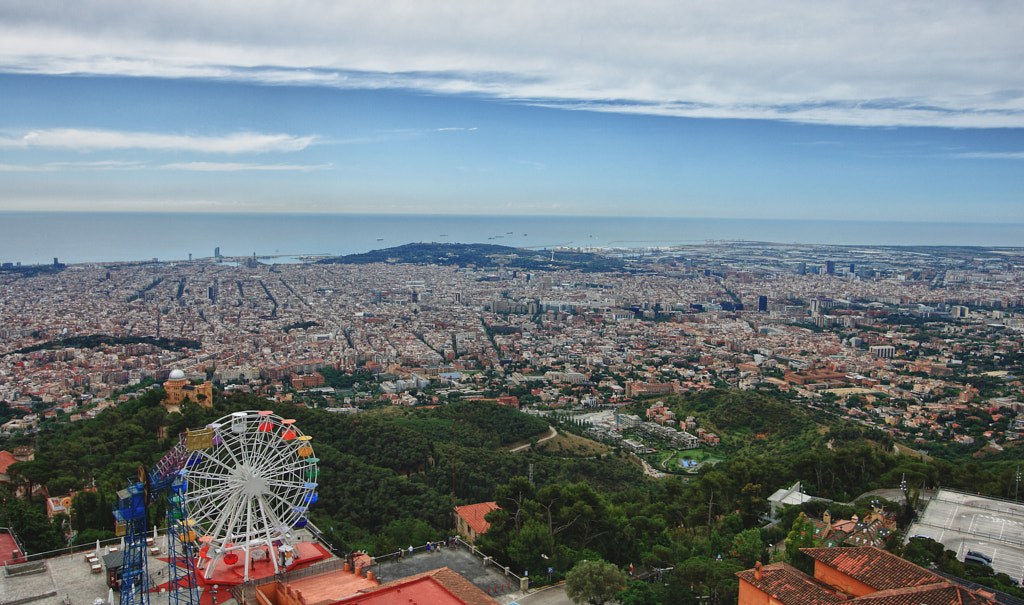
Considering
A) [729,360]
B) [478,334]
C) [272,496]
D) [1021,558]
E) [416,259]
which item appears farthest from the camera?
[416,259]

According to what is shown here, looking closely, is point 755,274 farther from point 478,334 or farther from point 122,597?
point 122,597

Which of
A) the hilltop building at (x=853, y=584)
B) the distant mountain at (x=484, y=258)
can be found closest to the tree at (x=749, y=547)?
the hilltop building at (x=853, y=584)

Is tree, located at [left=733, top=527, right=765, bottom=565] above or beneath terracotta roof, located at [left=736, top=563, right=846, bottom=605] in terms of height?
beneath

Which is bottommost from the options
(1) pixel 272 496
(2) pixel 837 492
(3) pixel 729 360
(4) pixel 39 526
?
(3) pixel 729 360

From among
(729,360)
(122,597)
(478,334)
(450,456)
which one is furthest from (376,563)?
(478,334)

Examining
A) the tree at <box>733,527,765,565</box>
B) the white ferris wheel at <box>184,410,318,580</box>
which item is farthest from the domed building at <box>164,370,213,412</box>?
the tree at <box>733,527,765,565</box>

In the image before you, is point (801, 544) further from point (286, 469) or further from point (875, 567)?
point (286, 469)

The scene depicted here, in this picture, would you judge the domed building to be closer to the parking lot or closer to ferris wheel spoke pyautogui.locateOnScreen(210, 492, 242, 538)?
ferris wheel spoke pyautogui.locateOnScreen(210, 492, 242, 538)

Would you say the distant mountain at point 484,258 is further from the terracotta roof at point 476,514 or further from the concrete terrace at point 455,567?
the concrete terrace at point 455,567
